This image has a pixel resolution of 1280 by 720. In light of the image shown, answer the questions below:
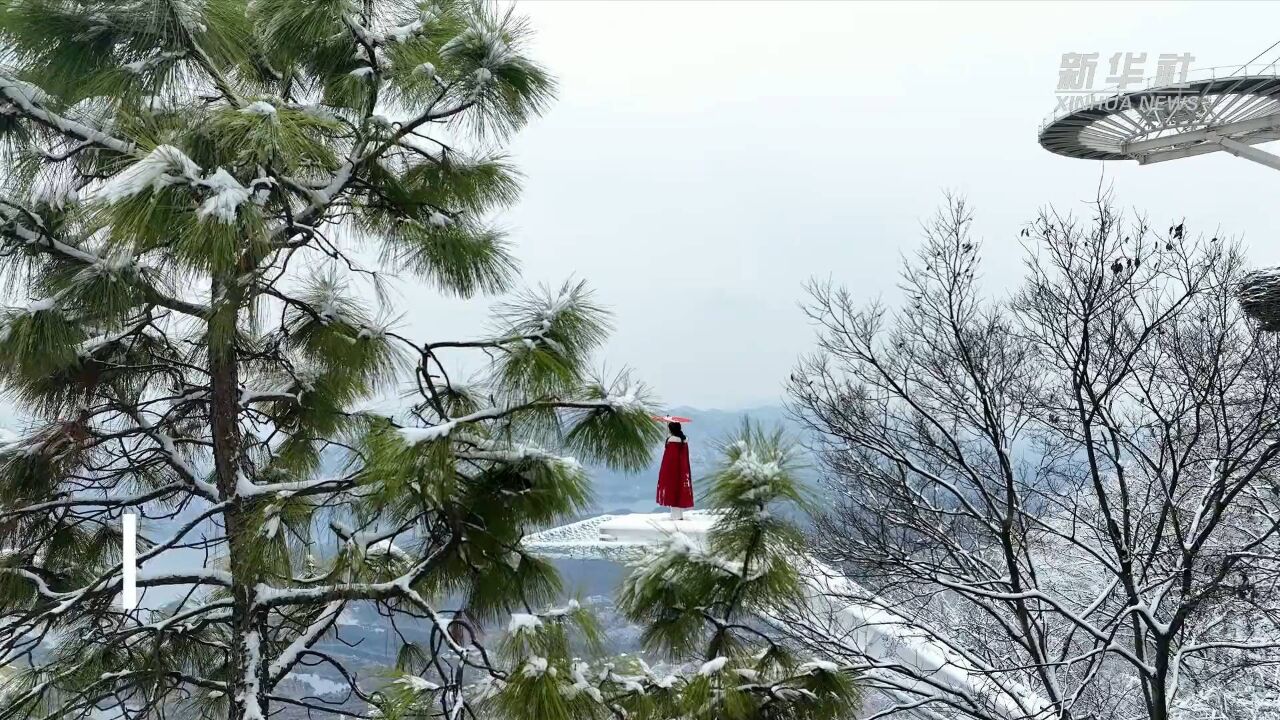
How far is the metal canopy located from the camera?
13.4 ft

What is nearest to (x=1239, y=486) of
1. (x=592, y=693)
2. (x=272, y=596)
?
(x=592, y=693)

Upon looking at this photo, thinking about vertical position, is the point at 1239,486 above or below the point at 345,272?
below

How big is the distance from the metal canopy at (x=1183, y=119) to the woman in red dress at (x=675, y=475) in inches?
136

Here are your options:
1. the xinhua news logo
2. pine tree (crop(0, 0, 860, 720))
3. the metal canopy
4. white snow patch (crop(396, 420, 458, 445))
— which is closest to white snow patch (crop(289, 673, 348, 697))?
pine tree (crop(0, 0, 860, 720))

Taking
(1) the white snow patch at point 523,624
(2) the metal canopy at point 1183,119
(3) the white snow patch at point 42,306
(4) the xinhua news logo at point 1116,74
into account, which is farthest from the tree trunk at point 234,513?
(2) the metal canopy at point 1183,119

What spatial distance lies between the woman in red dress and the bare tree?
51.3 inches

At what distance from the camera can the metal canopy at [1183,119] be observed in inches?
161

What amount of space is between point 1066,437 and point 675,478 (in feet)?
6.98

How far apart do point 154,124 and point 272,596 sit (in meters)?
0.73

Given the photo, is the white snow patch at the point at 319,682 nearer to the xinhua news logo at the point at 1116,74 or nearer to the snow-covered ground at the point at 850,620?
the snow-covered ground at the point at 850,620

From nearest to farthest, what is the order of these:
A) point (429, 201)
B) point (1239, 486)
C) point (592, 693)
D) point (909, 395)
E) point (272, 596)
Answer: point (592, 693) → point (272, 596) → point (429, 201) → point (1239, 486) → point (909, 395)

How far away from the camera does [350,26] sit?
138 centimetres

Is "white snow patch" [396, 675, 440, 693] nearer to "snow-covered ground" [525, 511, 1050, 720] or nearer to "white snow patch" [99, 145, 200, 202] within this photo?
"snow-covered ground" [525, 511, 1050, 720]

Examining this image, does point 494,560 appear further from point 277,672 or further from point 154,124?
point 154,124
